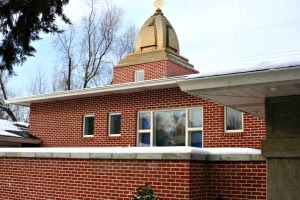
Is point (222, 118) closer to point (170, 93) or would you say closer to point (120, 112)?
point (170, 93)

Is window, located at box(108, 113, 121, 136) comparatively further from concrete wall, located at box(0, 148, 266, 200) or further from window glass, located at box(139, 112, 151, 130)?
concrete wall, located at box(0, 148, 266, 200)

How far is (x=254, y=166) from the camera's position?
8141mm

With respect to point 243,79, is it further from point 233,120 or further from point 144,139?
point 144,139

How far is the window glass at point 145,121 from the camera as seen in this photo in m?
15.0

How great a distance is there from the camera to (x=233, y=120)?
13.1 meters

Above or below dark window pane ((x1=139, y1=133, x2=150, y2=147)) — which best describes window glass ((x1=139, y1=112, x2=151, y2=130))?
above

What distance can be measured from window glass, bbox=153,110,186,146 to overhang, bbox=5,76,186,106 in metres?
0.98

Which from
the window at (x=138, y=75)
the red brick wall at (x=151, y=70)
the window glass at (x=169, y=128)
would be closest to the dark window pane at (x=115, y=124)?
the window glass at (x=169, y=128)

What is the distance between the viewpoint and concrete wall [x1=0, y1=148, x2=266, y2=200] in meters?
8.10

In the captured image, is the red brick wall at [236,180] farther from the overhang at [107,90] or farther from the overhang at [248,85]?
the overhang at [107,90]

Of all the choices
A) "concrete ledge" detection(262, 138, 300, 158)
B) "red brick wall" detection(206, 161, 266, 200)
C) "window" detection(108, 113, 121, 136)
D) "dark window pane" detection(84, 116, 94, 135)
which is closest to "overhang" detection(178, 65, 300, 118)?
"concrete ledge" detection(262, 138, 300, 158)

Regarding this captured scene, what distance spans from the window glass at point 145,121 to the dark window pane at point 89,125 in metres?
2.38

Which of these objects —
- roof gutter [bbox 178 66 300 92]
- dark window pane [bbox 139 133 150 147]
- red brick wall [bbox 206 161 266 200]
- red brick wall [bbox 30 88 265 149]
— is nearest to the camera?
roof gutter [bbox 178 66 300 92]

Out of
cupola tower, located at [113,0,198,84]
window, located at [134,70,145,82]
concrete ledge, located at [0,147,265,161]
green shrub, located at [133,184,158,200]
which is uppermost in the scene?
cupola tower, located at [113,0,198,84]
